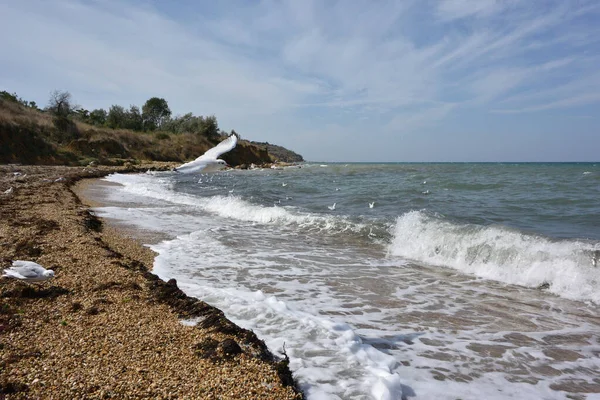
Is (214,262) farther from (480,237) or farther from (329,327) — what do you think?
(480,237)

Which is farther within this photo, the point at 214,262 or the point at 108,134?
the point at 108,134

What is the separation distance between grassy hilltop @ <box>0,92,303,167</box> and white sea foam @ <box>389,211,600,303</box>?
116 ft

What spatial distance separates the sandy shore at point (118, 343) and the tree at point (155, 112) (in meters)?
80.6

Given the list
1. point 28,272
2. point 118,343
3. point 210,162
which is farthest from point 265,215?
point 118,343

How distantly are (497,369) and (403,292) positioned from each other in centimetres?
213

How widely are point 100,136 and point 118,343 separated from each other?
165 ft

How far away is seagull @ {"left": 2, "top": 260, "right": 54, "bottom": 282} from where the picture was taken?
14.4 feet

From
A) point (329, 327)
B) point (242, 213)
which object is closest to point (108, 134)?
point (242, 213)

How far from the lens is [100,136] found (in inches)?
1829

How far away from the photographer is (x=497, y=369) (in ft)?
10.8

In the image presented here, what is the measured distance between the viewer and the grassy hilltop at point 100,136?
3425 centimetres

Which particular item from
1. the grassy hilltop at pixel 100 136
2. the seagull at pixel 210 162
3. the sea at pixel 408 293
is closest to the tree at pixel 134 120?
the grassy hilltop at pixel 100 136

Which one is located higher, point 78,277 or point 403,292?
point 78,277

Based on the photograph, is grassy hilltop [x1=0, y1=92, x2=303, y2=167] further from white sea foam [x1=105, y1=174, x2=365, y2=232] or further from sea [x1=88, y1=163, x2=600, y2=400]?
sea [x1=88, y1=163, x2=600, y2=400]
